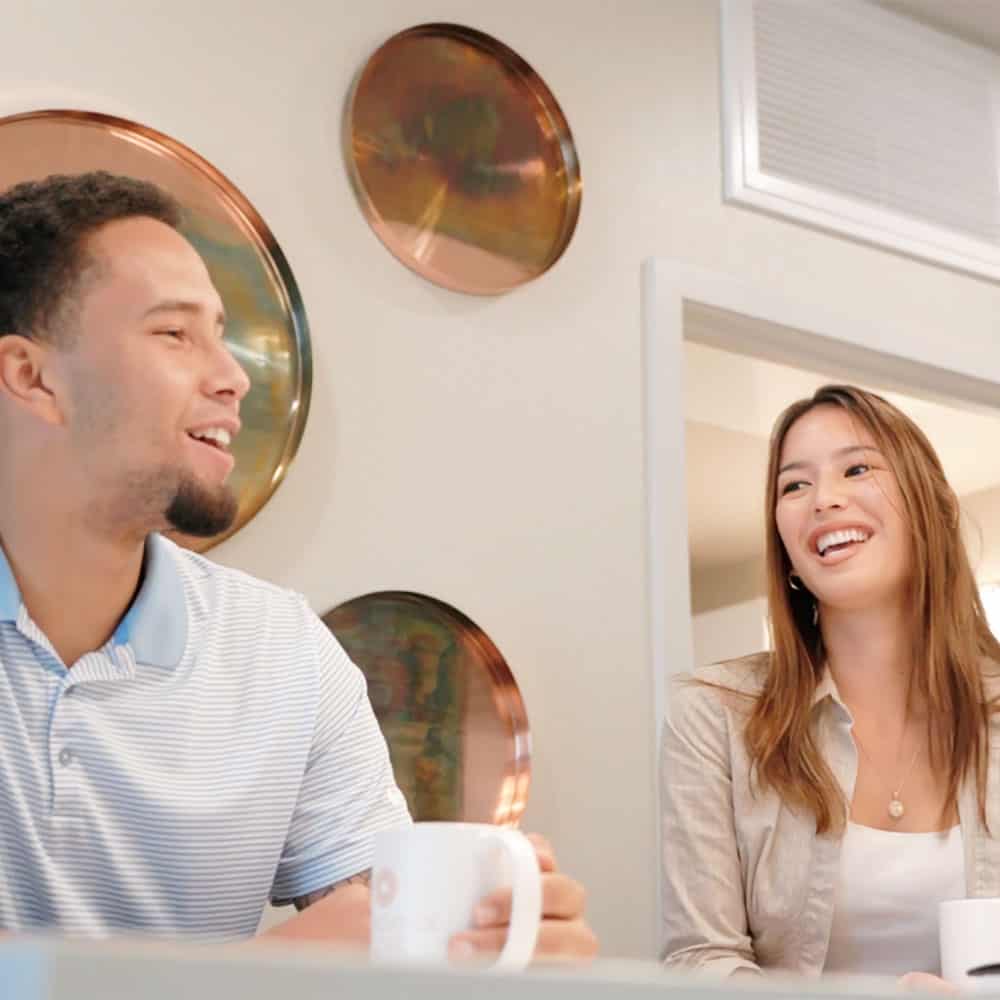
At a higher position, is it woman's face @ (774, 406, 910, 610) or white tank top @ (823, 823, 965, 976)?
woman's face @ (774, 406, 910, 610)

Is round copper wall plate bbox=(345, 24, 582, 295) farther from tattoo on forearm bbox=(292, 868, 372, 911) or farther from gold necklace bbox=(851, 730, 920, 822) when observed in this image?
tattoo on forearm bbox=(292, 868, 372, 911)

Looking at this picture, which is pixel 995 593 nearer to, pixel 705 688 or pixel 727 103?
pixel 727 103

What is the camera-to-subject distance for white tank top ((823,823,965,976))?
62.1 inches

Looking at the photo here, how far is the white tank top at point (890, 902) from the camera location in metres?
1.58

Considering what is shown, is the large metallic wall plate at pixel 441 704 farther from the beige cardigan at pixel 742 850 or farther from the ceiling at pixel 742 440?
the ceiling at pixel 742 440

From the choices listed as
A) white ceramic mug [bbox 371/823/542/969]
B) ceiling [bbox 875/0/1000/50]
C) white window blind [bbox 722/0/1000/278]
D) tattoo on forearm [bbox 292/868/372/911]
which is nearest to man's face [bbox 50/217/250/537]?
tattoo on forearm [bbox 292/868/372/911]

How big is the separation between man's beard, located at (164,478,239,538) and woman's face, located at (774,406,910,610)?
0.80 m

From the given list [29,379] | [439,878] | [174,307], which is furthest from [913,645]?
[439,878]

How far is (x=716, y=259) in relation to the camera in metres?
2.47

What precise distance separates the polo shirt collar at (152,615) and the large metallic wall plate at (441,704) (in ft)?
2.17

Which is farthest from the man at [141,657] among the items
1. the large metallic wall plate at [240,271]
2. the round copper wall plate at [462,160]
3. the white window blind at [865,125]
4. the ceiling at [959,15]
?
the ceiling at [959,15]

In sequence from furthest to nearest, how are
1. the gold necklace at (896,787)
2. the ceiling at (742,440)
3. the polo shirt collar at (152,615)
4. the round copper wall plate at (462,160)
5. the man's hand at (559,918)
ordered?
the ceiling at (742,440)
the round copper wall plate at (462,160)
the gold necklace at (896,787)
the polo shirt collar at (152,615)
the man's hand at (559,918)

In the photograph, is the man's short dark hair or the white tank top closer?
the man's short dark hair

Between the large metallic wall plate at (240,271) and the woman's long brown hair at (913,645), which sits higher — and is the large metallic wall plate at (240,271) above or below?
above
